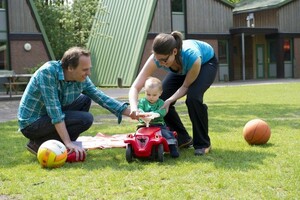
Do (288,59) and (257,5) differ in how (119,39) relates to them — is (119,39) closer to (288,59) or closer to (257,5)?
(257,5)

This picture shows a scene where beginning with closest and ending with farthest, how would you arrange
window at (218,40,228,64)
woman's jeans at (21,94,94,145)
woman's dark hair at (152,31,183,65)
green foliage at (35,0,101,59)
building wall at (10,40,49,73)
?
1. woman's dark hair at (152,31,183,65)
2. woman's jeans at (21,94,94,145)
3. building wall at (10,40,49,73)
4. window at (218,40,228,64)
5. green foliage at (35,0,101,59)

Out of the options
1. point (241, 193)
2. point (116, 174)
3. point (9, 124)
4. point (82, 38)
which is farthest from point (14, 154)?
point (82, 38)

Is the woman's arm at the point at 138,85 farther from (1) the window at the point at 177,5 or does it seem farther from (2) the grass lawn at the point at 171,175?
(1) the window at the point at 177,5

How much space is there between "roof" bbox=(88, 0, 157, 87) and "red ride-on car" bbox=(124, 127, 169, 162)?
23605 millimetres

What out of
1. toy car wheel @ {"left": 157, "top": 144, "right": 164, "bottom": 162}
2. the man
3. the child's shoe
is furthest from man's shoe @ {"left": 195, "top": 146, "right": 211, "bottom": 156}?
the man

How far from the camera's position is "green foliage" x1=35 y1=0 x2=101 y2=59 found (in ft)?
127

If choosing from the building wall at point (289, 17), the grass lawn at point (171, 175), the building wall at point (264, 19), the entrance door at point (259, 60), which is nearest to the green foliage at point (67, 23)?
the building wall at point (264, 19)

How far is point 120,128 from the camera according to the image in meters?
9.47

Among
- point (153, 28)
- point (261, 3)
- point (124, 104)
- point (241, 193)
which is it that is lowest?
point (241, 193)

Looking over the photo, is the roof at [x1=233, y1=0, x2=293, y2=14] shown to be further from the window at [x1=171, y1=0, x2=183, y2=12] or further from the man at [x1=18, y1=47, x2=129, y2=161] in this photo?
the man at [x1=18, y1=47, x2=129, y2=161]

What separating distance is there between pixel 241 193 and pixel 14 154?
3.68m

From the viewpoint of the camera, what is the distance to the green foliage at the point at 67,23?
38.8 m

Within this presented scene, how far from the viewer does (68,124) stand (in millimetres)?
6164

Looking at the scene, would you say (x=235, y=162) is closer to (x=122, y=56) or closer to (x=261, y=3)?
(x=122, y=56)
